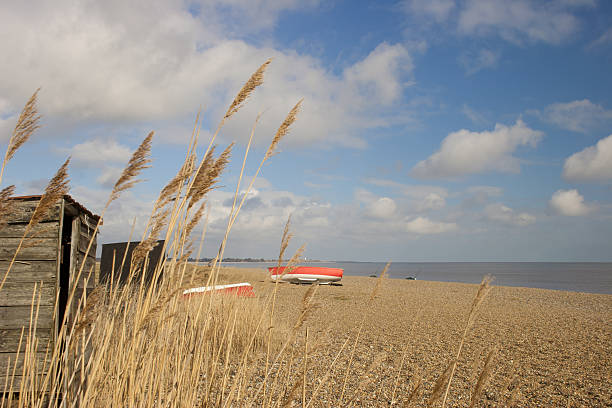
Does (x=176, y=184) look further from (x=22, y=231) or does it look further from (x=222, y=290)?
(x=222, y=290)

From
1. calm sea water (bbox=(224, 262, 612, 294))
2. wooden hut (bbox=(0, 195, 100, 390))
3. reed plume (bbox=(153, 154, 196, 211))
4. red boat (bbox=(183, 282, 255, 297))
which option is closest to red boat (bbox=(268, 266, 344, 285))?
calm sea water (bbox=(224, 262, 612, 294))

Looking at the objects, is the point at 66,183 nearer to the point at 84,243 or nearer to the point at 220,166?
the point at 220,166

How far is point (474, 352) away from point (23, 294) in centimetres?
580

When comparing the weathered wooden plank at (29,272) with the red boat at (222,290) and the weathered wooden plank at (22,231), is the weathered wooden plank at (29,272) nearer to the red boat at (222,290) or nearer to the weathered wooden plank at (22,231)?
the weathered wooden plank at (22,231)

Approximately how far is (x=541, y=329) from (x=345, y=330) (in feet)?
13.4

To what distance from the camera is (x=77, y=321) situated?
61.1 inches

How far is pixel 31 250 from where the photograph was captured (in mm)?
2895

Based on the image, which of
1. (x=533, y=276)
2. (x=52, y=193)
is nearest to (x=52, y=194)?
(x=52, y=193)

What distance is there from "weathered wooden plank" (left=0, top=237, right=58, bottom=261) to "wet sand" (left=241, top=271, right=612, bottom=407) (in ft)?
4.90

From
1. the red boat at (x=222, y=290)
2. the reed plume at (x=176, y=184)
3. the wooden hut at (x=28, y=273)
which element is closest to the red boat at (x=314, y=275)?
the red boat at (x=222, y=290)

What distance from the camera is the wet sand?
4188mm

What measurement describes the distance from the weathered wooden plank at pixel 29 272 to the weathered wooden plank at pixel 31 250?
0.12 ft

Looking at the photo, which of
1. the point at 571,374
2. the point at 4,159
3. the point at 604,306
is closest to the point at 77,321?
the point at 4,159

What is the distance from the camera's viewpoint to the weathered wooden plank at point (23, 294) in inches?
112
